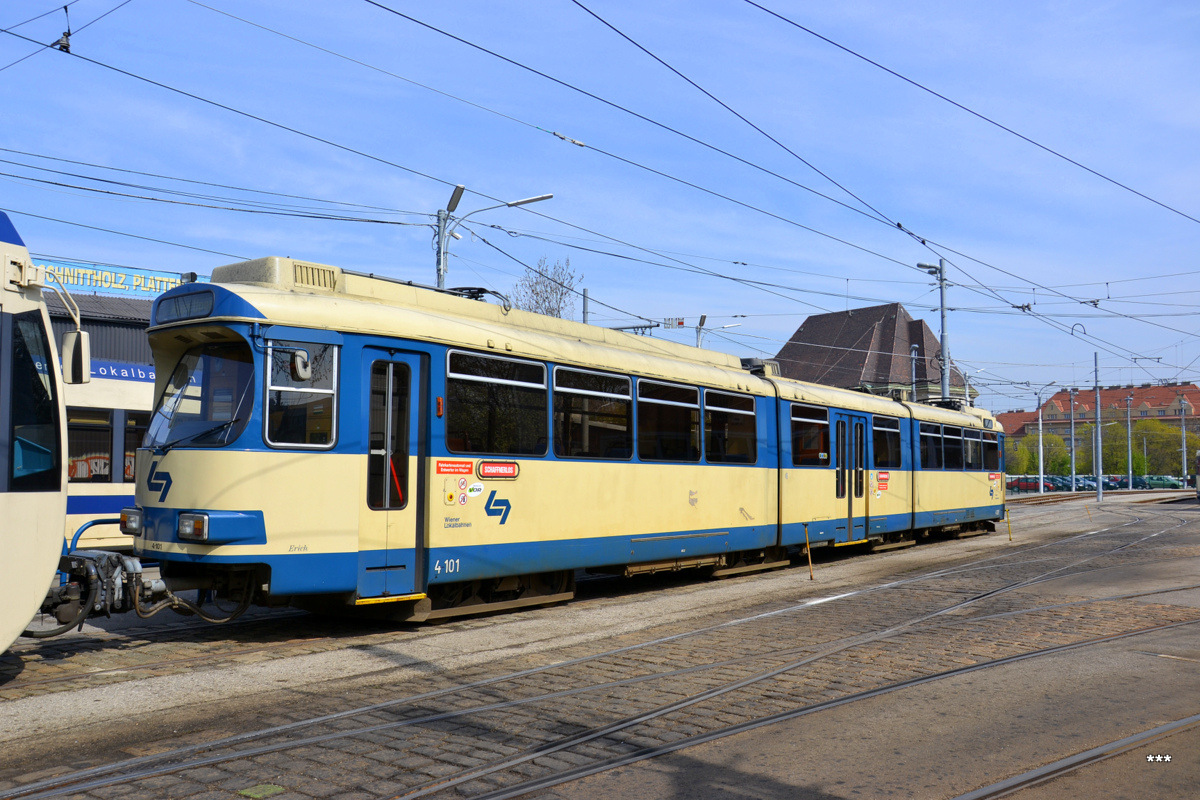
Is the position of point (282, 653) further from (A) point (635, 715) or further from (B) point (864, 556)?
(B) point (864, 556)

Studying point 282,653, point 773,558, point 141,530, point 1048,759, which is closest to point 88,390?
point 141,530

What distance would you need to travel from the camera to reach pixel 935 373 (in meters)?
72.4

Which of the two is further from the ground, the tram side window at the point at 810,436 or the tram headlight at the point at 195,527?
the tram side window at the point at 810,436

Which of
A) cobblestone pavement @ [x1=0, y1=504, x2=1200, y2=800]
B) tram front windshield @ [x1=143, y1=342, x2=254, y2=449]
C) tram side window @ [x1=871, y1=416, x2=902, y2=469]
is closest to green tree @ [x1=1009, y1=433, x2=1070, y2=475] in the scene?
tram side window @ [x1=871, y1=416, x2=902, y2=469]

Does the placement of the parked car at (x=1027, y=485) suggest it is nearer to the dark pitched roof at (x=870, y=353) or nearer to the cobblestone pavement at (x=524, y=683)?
the dark pitched roof at (x=870, y=353)

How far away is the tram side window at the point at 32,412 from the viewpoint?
6625 mm

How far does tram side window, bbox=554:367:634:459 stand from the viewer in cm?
1086

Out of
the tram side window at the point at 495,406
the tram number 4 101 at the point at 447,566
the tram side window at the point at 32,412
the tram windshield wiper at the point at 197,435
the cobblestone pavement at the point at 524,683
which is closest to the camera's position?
the cobblestone pavement at the point at 524,683

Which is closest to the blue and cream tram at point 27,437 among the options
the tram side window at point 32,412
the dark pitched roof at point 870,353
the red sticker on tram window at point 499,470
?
the tram side window at point 32,412

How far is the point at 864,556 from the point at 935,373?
2261 inches

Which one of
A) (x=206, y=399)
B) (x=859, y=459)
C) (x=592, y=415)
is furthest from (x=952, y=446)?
(x=206, y=399)

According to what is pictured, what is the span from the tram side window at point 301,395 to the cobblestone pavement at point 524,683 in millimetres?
1858

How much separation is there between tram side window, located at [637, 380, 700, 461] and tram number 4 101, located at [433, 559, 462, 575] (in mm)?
3275

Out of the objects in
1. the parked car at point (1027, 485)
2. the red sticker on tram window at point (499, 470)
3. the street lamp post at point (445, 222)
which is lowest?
the parked car at point (1027, 485)
